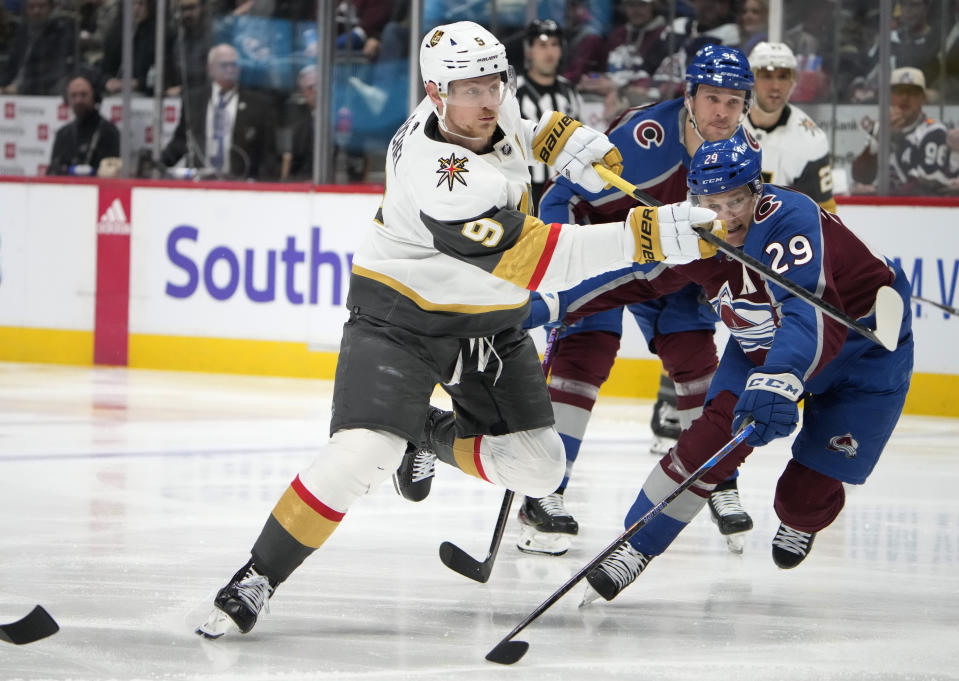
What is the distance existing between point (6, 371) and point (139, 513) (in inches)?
134

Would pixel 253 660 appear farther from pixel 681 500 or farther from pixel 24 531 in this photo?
pixel 24 531

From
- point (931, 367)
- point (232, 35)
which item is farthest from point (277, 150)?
point (931, 367)

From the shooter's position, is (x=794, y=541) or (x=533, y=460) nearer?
(x=533, y=460)

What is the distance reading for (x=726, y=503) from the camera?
3531mm

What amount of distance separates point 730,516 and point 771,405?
0.86 meters

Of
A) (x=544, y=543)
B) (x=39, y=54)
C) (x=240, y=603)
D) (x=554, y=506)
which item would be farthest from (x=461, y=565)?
(x=39, y=54)

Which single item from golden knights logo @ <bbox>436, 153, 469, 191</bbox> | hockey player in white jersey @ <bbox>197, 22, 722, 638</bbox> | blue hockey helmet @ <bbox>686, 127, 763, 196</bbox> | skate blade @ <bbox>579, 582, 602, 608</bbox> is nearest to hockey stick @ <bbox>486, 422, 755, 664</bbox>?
skate blade @ <bbox>579, 582, 602, 608</bbox>

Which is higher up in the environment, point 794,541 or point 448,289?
point 448,289

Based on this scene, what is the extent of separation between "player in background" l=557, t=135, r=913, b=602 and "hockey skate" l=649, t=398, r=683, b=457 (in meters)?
1.85

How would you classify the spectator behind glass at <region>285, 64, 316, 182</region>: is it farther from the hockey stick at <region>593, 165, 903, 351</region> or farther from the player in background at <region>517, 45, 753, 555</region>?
the hockey stick at <region>593, 165, 903, 351</region>

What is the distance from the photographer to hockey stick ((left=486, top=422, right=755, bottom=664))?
2479 millimetres

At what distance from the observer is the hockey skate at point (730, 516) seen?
3420mm

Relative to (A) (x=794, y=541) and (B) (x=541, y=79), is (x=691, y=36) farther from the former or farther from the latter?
(A) (x=794, y=541)

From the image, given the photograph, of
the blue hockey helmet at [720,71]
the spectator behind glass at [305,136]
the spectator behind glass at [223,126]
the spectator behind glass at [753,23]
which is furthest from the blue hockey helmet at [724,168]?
the spectator behind glass at [223,126]
